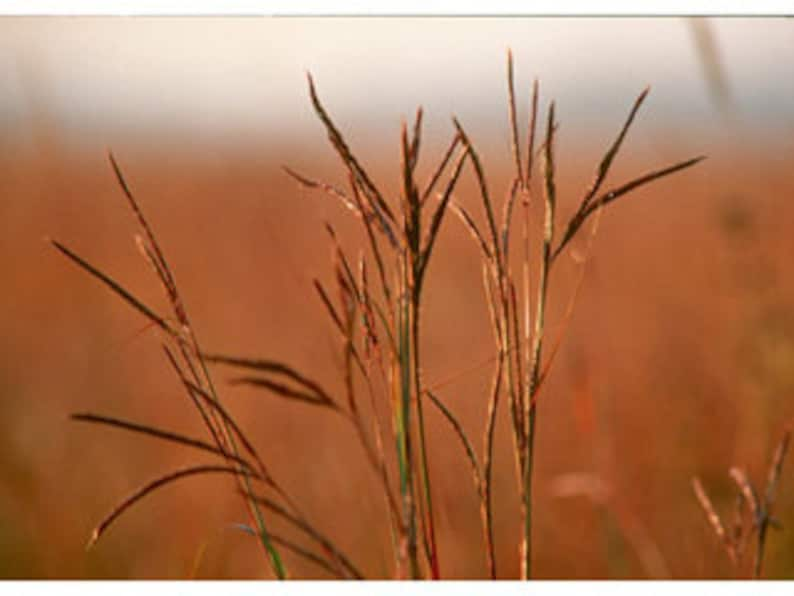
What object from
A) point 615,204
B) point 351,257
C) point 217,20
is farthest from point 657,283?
point 217,20

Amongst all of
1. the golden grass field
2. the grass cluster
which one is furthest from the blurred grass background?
the grass cluster

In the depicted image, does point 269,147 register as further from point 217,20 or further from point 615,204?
point 615,204

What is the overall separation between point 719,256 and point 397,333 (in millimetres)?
947
